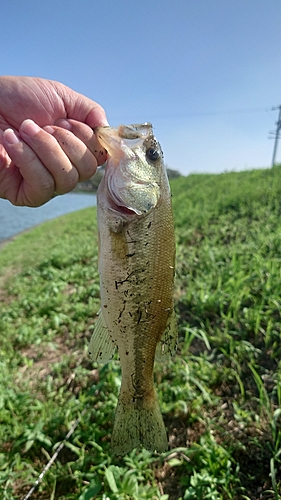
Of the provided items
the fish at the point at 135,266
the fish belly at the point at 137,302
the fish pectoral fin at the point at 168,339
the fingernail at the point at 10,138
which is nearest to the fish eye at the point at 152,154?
the fish at the point at 135,266

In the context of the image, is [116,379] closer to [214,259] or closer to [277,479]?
[277,479]

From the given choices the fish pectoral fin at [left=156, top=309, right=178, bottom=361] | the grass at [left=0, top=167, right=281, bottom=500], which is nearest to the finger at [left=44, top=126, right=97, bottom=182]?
the fish pectoral fin at [left=156, top=309, right=178, bottom=361]

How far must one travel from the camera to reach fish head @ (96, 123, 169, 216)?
70.1 inches

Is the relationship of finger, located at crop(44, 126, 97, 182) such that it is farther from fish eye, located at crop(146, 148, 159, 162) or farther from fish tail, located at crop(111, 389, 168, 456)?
fish tail, located at crop(111, 389, 168, 456)

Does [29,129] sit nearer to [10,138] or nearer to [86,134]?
[10,138]

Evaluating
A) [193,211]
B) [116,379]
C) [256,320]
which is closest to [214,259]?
[256,320]

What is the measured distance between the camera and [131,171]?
5.96 ft

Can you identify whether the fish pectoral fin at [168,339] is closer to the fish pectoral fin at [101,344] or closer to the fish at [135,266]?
the fish at [135,266]

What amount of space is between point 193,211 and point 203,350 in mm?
5216

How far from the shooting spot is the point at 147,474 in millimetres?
2643

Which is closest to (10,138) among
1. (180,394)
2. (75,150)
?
(75,150)

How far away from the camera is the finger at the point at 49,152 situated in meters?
1.79

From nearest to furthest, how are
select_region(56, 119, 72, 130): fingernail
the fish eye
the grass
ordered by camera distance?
the fish eye
select_region(56, 119, 72, 130): fingernail
the grass

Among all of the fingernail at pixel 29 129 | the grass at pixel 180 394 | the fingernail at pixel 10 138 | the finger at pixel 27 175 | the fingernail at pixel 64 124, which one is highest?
the fingernail at pixel 64 124
